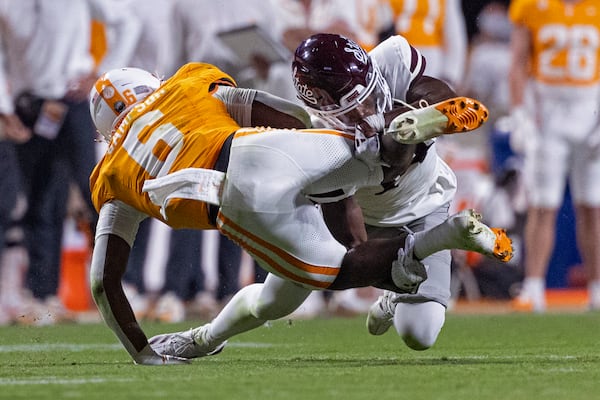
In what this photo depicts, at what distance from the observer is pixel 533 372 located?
434 centimetres

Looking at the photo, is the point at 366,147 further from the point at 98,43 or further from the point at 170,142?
the point at 98,43

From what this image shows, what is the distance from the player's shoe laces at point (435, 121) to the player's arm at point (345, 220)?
2.10 ft

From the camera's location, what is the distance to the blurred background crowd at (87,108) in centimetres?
771

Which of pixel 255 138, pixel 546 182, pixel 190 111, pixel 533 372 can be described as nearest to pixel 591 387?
pixel 533 372

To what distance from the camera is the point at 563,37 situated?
8.59 meters

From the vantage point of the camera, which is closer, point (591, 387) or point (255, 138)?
point (591, 387)

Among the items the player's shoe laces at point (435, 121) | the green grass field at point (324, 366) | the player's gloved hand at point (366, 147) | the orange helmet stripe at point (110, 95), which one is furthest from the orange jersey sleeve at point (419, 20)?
the player's shoe laces at point (435, 121)

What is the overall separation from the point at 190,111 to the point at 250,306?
2.48ft

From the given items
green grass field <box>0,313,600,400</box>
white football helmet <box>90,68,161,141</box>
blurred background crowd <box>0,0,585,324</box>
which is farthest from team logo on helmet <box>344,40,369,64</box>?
blurred background crowd <box>0,0,585,324</box>

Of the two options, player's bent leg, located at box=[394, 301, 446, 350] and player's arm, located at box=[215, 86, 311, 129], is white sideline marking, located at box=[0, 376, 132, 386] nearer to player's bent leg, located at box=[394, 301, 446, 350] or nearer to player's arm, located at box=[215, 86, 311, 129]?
player's arm, located at box=[215, 86, 311, 129]

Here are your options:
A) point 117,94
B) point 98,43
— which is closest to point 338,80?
point 117,94

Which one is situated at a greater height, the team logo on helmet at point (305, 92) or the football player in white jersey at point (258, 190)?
the team logo on helmet at point (305, 92)

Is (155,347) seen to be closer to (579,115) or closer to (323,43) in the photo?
(323,43)

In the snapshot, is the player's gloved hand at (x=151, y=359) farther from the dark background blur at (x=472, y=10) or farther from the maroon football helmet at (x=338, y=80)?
the dark background blur at (x=472, y=10)
